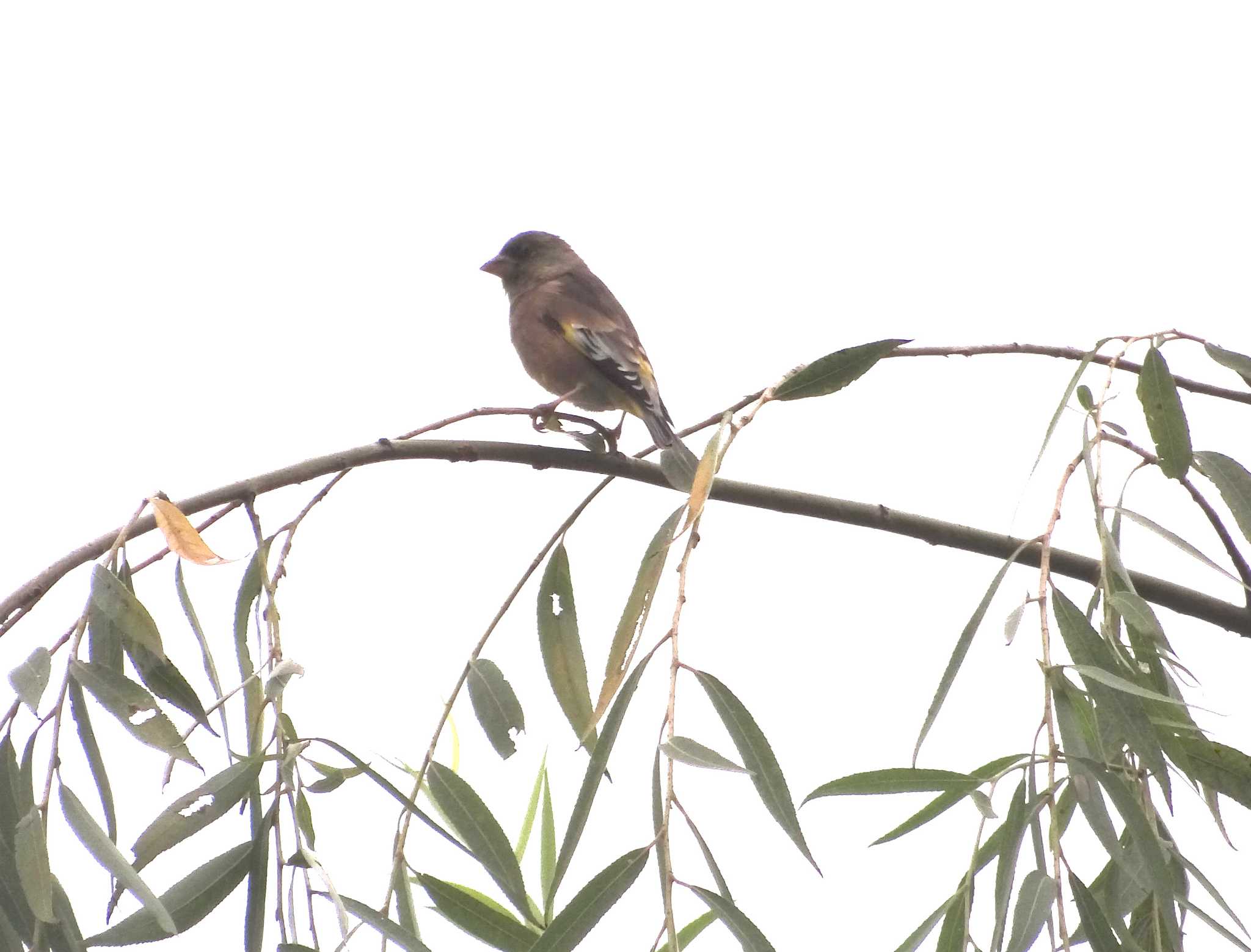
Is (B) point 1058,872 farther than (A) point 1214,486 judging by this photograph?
No

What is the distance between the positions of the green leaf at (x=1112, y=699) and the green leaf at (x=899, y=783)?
0.20 metres

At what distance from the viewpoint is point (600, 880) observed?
1720mm

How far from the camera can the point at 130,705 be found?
1.85 metres

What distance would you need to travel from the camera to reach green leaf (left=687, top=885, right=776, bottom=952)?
1629 millimetres

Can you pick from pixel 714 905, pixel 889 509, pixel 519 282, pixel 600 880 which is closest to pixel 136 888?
pixel 600 880

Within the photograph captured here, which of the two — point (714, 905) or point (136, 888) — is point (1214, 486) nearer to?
point (714, 905)

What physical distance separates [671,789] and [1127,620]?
0.84 metres

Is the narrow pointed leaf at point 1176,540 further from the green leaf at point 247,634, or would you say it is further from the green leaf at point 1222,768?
the green leaf at point 247,634

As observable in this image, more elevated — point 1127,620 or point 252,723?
→ point 1127,620

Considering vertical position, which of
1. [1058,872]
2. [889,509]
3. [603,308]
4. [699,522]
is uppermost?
[603,308]

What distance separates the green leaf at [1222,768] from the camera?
1997mm

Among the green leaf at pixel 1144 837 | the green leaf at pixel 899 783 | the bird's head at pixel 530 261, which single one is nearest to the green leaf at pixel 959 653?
the green leaf at pixel 899 783

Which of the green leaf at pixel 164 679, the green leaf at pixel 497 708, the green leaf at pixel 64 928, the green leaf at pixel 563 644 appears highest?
the green leaf at pixel 563 644

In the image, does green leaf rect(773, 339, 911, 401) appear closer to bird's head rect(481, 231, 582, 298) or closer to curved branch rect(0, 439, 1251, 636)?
curved branch rect(0, 439, 1251, 636)
